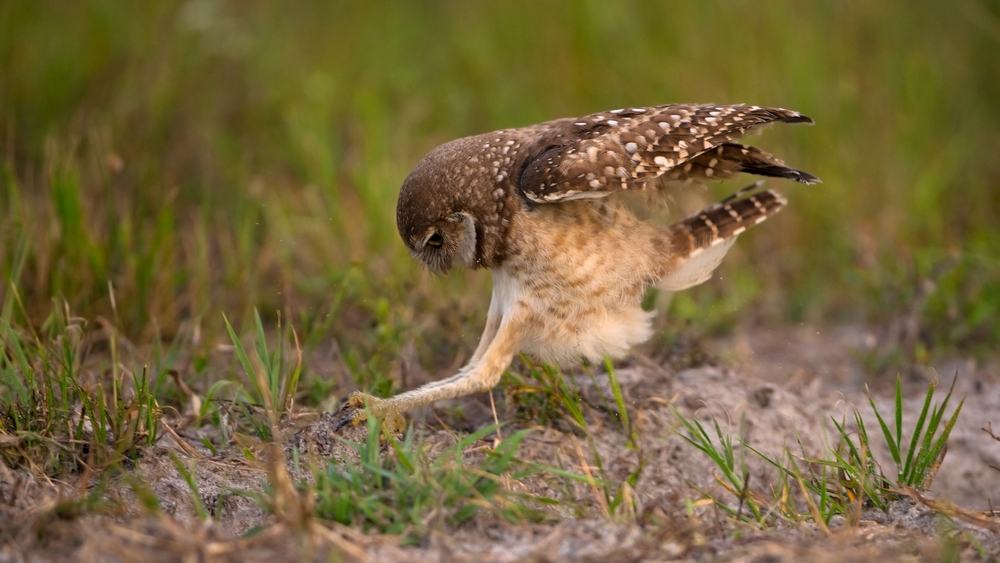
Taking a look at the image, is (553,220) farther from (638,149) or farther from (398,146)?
(398,146)

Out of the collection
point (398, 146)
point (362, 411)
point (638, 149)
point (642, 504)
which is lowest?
point (642, 504)

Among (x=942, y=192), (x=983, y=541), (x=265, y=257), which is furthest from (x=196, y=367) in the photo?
(x=942, y=192)

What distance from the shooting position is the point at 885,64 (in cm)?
651

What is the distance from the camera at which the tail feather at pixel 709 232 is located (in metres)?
3.96

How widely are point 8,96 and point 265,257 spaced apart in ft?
6.34

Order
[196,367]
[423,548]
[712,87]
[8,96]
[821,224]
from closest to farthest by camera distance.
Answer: [423,548] → [196,367] → [8,96] → [821,224] → [712,87]

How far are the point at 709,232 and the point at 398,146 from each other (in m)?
2.65

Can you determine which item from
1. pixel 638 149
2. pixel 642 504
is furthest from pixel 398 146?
pixel 642 504

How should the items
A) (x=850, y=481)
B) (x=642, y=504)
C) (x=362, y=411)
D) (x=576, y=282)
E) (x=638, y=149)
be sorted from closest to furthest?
(x=850, y=481) < (x=642, y=504) < (x=362, y=411) < (x=638, y=149) < (x=576, y=282)

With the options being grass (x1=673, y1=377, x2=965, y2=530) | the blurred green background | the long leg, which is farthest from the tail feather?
grass (x1=673, y1=377, x2=965, y2=530)

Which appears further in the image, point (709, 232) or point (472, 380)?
point (709, 232)

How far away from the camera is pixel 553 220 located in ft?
11.5

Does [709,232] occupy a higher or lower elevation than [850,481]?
higher

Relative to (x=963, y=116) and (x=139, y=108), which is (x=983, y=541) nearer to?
(x=963, y=116)
